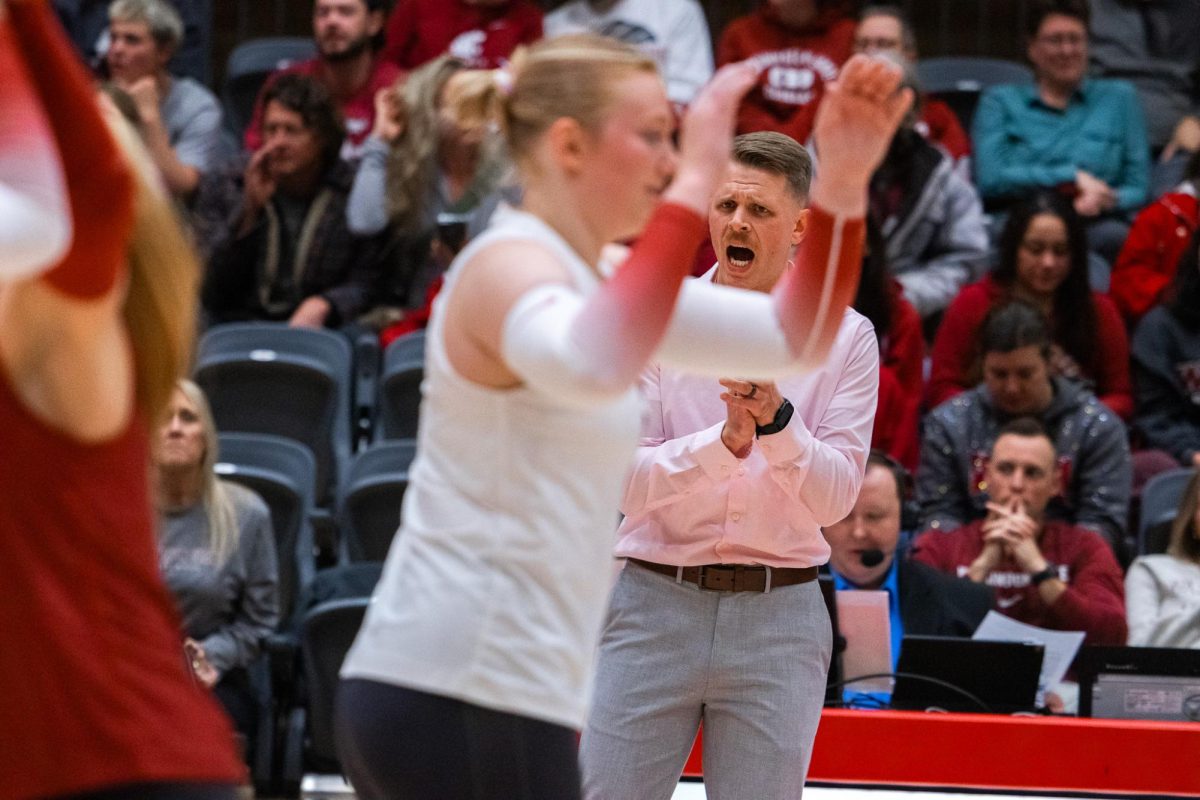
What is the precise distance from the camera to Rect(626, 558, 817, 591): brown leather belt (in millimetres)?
3043

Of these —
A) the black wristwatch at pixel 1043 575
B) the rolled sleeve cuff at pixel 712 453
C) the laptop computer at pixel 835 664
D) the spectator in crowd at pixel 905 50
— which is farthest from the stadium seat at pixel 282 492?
the spectator in crowd at pixel 905 50

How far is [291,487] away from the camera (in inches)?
220

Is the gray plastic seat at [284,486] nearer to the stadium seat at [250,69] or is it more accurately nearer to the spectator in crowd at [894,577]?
the spectator in crowd at [894,577]

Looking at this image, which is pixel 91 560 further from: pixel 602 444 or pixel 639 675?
pixel 639 675

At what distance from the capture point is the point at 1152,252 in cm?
696

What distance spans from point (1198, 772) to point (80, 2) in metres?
6.38

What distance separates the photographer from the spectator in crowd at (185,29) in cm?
831

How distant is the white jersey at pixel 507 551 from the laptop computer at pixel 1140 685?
249 cm

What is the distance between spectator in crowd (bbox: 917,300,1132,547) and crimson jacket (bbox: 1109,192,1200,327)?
111cm

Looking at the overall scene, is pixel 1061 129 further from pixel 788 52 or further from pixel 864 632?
pixel 864 632

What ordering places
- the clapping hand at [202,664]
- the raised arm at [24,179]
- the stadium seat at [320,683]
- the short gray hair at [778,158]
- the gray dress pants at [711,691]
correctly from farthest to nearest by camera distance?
the stadium seat at [320,683], the clapping hand at [202,664], the short gray hair at [778,158], the gray dress pants at [711,691], the raised arm at [24,179]

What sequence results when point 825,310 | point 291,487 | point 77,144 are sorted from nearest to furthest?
point 77,144
point 825,310
point 291,487

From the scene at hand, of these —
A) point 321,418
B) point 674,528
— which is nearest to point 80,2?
point 321,418

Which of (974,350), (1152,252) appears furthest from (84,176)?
(1152,252)
